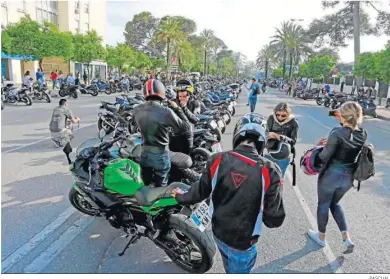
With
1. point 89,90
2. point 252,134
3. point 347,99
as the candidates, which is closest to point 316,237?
point 252,134

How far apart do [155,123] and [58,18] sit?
158 ft

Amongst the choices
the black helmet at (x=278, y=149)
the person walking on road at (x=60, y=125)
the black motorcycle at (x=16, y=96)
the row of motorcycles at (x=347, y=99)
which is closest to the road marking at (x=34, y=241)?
the black helmet at (x=278, y=149)

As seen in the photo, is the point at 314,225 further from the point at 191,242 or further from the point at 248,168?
the point at 248,168

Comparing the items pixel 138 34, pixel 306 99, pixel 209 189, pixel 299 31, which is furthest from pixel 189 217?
pixel 138 34

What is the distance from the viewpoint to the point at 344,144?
121 inches

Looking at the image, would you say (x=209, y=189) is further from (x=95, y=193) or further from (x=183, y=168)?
(x=183, y=168)

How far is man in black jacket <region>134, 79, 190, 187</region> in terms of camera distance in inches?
128

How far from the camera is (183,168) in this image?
13.3 feet

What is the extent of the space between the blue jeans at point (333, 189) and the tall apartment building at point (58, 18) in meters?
33.6

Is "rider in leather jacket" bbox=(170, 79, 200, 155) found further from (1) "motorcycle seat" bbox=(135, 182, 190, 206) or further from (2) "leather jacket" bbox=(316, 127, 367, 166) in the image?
(2) "leather jacket" bbox=(316, 127, 367, 166)

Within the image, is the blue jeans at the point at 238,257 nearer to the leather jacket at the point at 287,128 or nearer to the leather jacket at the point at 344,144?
the leather jacket at the point at 344,144

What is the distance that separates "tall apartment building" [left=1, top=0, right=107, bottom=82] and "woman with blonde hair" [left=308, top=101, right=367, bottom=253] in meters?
33.6

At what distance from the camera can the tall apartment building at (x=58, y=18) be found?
3165 centimetres

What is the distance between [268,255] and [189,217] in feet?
3.46
